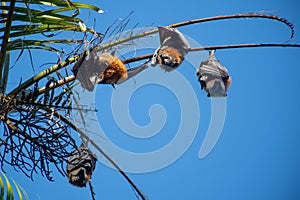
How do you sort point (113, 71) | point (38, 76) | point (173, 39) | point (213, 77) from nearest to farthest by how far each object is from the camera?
point (38, 76)
point (113, 71)
point (173, 39)
point (213, 77)

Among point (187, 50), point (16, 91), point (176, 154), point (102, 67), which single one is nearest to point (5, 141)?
point (16, 91)

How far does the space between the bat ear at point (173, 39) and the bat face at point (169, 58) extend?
0.02 meters

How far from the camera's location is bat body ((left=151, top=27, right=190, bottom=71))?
5.31 feet

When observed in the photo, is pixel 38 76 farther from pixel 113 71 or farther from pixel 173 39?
pixel 173 39

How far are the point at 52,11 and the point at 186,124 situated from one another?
0.76m

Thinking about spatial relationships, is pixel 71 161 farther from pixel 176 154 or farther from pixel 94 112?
pixel 176 154

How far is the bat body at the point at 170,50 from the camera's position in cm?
162

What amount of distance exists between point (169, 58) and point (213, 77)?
283 millimetres

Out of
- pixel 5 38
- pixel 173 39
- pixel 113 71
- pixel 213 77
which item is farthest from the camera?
pixel 213 77

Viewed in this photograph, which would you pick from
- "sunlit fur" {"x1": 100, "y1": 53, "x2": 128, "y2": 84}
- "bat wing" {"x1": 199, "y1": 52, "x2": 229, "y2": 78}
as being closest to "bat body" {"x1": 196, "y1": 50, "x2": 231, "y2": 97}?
"bat wing" {"x1": 199, "y1": 52, "x2": 229, "y2": 78}

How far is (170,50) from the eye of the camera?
1.66 meters

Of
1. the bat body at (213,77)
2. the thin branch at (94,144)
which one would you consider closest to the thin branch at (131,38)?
the thin branch at (94,144)

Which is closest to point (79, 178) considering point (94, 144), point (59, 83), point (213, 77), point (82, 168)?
point (82, 168)

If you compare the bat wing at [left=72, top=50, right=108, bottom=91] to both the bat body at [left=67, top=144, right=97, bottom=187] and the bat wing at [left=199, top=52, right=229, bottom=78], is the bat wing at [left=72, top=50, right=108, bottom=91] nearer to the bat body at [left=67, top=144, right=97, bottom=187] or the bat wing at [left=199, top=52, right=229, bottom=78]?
the bat body at [left=67, top=144, right=97, bottom=187]
